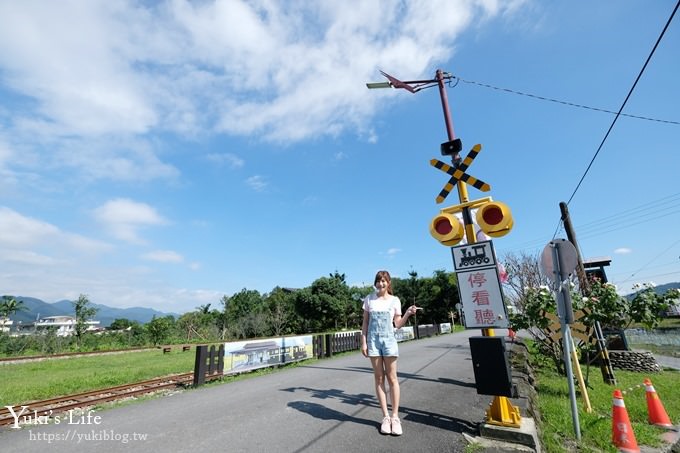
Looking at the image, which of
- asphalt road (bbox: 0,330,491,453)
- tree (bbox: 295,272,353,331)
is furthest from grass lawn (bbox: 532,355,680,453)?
tree (bbox: 295,272,353,331)

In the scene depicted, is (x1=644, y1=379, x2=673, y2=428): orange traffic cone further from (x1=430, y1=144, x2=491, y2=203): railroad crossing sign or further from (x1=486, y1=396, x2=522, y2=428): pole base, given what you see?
(x1=430, y1=144, x2=491, y2=203): railroad crossing sign

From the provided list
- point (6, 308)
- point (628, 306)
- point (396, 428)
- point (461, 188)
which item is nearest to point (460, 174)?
point (461, 188)

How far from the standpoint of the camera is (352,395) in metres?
5.68

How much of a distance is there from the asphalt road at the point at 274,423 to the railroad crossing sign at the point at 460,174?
2.87 metres

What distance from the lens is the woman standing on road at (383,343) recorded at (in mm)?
3459

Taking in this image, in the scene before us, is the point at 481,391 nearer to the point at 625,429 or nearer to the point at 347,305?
the point at 625,429

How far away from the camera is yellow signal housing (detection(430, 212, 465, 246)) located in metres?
3.70

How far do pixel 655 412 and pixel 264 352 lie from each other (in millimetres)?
9439

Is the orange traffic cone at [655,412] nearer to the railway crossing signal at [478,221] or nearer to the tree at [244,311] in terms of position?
the railway crossing signal at [478,221]

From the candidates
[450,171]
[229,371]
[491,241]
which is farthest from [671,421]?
[229,371]

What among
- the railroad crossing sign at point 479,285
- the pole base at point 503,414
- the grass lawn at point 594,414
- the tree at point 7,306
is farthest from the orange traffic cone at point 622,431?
the tree at point 7,306

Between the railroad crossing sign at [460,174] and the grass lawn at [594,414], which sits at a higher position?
the railroad crossing sign at [460,174]

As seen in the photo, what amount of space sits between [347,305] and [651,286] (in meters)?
38.3

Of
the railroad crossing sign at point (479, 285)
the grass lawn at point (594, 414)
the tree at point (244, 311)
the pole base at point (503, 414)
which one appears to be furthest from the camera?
the tree at point (244, 311)
